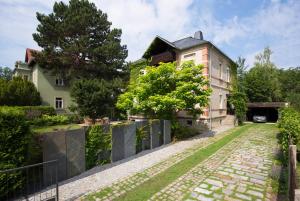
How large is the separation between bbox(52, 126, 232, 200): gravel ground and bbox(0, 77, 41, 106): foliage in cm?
2085

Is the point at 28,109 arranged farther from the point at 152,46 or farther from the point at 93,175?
the point at 93,175

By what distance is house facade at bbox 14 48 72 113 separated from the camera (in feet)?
87.3

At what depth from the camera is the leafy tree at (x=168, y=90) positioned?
38.1 ft

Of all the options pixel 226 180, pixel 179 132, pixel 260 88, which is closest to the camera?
pixel 226 180

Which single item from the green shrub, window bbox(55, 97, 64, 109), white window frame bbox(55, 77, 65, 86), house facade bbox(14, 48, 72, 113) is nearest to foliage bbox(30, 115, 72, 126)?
house facade bbox(14, 48, 72, 113)

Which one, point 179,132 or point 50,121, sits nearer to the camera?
point 179,132

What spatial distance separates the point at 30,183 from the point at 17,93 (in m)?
21.6

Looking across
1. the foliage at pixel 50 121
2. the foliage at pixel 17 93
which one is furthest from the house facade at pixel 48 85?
the foliage at pixel 50 121

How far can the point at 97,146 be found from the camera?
7.15 m

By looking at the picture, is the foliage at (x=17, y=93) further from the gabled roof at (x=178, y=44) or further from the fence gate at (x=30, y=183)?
the fence gate at (x=30, y=183)

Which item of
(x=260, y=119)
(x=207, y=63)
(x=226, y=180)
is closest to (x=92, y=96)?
(x=207, y=63)

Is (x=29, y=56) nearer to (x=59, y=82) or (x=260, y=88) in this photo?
(x=59, y=82)

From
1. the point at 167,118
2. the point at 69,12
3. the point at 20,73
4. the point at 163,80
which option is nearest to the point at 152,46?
the point at 163,80

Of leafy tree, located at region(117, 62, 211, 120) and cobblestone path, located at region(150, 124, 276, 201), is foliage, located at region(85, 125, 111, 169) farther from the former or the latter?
leafy tree, located at region(117, 62, 211, 120)
